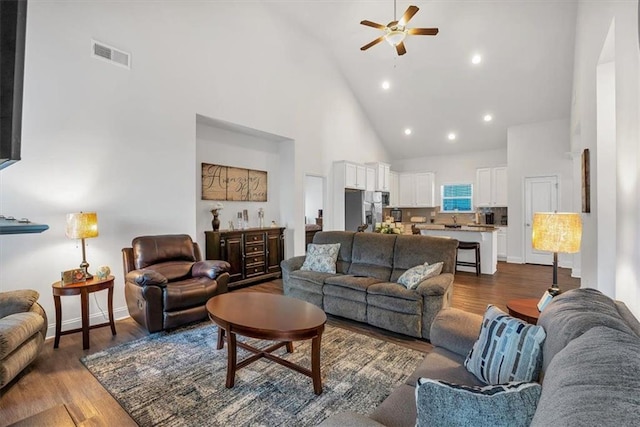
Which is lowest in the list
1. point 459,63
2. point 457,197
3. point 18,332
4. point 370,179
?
point 18,332

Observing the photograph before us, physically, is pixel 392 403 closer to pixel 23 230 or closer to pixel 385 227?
pixel 23 230

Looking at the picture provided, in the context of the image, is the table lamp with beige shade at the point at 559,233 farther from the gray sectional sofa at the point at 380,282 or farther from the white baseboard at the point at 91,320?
the white baseboard at the point at 91,320

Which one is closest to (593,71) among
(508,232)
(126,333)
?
(508,232)

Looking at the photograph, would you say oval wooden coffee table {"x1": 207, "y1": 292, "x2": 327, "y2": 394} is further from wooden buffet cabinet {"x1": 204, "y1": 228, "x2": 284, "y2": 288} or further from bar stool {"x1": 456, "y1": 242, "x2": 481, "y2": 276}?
bar stool {"x1": 456, "y1": 242, "x2": 481, "y2": 276}

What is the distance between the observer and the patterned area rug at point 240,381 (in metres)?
2.03

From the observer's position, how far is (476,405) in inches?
37.1

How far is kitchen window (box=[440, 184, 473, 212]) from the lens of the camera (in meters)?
8.65

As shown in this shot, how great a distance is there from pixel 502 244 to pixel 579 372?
Answer: 7779 millimetres

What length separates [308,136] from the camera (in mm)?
6531

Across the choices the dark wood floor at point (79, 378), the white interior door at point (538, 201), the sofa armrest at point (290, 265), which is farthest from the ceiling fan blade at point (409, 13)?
the white interior door at point (538, 201)

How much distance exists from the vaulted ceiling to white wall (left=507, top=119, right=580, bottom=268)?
0.28m

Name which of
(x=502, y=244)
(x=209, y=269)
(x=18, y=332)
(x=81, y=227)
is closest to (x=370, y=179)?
(x=502, y=244)

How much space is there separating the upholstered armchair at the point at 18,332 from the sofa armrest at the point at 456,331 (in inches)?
113

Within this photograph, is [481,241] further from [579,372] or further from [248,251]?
[579,372]
